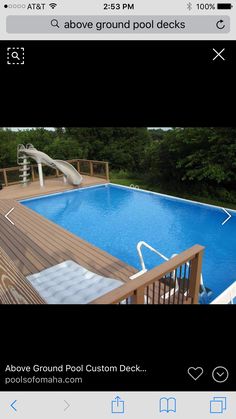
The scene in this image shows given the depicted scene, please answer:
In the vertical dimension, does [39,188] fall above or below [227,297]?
above

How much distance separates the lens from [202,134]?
868 centimetres

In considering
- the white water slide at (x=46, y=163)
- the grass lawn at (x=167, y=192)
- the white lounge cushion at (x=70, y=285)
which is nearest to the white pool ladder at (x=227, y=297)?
the white lounge cushion at (x=70, y=285)

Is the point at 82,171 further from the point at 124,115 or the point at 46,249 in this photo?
the point at 124,115

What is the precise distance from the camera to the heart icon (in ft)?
2.81

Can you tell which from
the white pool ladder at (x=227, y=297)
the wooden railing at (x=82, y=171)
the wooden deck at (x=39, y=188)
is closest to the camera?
the white pool ladder at (x=227, y=297)

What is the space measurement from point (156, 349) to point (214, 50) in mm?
1046

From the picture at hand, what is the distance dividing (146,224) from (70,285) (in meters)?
4.28

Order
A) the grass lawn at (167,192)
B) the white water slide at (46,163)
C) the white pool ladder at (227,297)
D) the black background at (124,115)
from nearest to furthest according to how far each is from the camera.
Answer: the black background at (124,115)
the white pool ladder at (227,297)
the grass lawn at (167,192)
the white water slide at (46,163)

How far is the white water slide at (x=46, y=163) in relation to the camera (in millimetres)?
9656

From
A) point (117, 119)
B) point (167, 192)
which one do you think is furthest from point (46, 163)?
→ point (117, 119)
